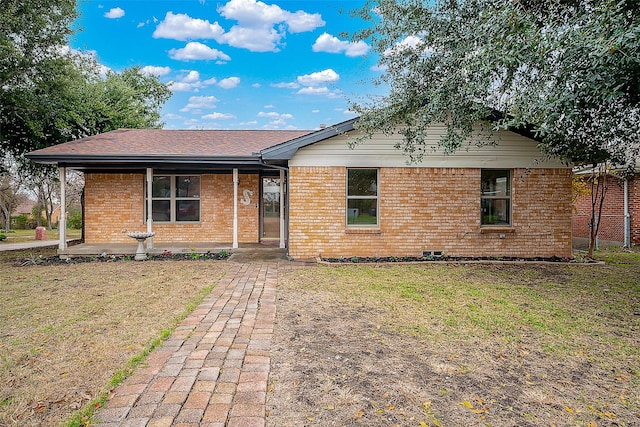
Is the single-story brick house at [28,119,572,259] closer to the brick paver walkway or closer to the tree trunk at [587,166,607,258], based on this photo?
the tree trunk at [587,166,607,258]

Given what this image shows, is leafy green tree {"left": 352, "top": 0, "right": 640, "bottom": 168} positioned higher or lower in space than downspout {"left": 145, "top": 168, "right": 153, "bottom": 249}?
higher

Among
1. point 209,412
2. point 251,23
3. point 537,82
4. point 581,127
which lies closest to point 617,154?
point 581,127

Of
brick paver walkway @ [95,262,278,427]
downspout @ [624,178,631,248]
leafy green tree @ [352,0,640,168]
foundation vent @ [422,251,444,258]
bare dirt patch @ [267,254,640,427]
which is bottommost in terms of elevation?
bare dirt patch @ [267,254,640,427]

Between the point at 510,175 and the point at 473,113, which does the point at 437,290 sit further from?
the point at 510,175

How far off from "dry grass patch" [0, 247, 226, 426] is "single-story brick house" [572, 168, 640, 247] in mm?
13004

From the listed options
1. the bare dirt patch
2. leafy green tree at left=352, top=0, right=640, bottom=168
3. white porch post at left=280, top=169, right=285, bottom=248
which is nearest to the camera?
the bare dirt patch

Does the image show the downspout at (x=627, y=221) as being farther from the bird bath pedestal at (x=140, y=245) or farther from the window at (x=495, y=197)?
the bird bath pedestal at (x=140, y=245)

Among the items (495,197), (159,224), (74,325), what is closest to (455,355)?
(74,325)

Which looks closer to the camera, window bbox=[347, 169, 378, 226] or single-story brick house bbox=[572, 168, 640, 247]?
window bbox=[347, 169, 378, 226]

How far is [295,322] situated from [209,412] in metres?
2.08

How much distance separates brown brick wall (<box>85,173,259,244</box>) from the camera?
1136 cm

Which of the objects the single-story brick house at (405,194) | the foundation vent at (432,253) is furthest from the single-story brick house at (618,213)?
the foundation vent at (432,253)

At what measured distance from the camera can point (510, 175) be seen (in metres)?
9.47

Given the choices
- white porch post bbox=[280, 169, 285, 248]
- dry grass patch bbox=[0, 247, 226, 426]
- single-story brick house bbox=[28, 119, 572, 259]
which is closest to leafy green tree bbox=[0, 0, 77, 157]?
single-story brick house bbox=[28, 119, 572, 259]
